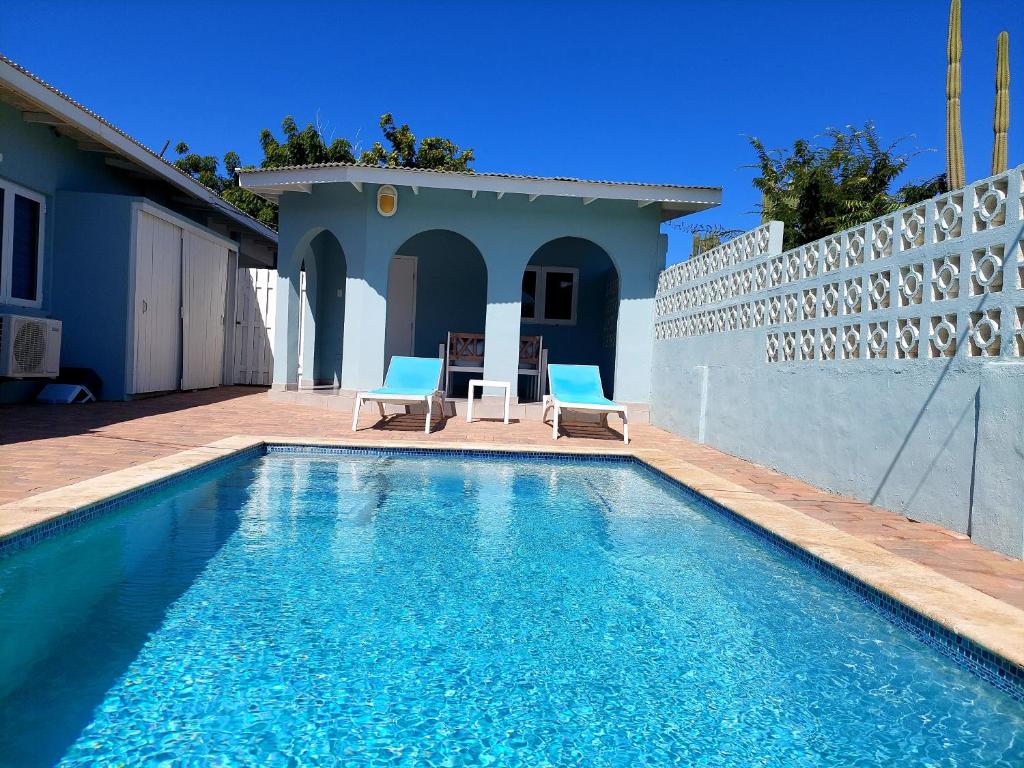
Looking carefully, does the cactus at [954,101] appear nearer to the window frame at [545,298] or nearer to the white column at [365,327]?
the window frame at [545,298]

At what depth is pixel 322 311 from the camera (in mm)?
13758

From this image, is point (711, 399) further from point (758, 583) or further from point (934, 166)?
point (934, 166)

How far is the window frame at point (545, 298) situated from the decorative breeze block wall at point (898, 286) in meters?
5.97

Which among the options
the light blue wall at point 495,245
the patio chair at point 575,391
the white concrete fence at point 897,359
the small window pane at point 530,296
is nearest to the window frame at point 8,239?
the light blue wall at point 495,245

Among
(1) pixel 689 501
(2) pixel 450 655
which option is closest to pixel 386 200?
(1) pixel 689 501

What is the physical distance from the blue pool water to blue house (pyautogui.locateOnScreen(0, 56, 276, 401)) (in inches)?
236

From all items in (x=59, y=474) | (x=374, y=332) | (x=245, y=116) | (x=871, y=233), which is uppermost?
(x=245, y=116)

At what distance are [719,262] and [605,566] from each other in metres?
5.41

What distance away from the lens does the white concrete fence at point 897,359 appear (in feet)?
13.1

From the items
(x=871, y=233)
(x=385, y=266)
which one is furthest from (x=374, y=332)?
(x=871, y=233)

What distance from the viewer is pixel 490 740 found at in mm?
2318

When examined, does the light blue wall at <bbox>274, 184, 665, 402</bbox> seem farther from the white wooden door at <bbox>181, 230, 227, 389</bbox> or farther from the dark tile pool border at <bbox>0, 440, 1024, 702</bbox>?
the dark tile pool border at <bbox>0, 440, 1024, 702</bbox>

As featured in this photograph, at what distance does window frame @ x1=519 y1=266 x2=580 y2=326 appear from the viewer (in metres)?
13.8

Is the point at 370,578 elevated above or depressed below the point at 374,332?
below
